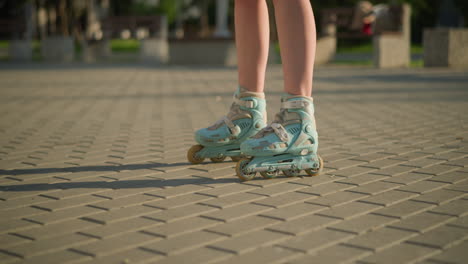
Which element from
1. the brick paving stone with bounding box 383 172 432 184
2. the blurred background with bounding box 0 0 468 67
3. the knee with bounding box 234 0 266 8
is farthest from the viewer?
the blurred background with bounding box 0 0 468 67

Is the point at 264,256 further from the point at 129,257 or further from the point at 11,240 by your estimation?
the point at 11,240

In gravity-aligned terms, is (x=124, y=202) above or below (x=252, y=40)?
below

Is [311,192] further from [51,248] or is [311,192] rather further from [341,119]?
[341,119]

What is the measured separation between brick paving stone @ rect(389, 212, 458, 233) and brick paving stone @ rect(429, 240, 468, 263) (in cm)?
18

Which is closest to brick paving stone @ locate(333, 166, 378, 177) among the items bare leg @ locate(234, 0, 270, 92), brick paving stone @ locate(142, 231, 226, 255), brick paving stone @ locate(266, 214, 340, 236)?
bare leg @ locate(234, 0, 270, 92)

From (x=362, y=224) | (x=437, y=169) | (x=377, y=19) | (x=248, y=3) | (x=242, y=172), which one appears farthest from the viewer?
(x=377, y=19)

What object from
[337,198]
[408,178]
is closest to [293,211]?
[337,198]

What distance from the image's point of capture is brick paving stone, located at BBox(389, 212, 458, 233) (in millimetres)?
2049

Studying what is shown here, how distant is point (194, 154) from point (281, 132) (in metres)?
0.65

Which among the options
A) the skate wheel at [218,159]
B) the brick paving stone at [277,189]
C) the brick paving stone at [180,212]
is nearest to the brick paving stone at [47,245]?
the brick paving stone at [180,212]

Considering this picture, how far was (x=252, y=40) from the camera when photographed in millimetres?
3230

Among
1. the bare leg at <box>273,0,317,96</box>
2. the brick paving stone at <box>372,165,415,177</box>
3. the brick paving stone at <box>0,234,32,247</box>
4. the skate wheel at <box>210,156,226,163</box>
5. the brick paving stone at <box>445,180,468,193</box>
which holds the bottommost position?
the brick paving stone at <box>0,234,32,247</box>

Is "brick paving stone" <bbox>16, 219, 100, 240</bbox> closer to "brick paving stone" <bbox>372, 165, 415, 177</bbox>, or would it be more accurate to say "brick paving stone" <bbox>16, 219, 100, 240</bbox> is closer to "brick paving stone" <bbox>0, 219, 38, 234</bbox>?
"brick paving stone" <bbox>0, 219, 38, 234</bbox>

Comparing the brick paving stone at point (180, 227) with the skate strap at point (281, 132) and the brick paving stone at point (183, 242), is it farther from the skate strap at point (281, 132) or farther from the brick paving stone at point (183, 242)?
the skate strap at point (281, 132)
